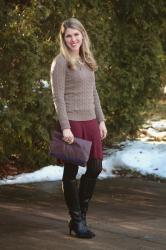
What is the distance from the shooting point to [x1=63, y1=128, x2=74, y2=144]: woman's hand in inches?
196

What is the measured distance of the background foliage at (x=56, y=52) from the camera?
24.3ft

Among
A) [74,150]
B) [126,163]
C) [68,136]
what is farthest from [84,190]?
[126,163]

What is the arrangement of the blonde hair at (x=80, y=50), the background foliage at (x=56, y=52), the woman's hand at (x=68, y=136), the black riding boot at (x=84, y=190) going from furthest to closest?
the background foliage at (x=56, y=52) → the black riding boot at (x=84, y=190) → the blonde hair at (x=80, y=50) → the woman's hand at (x=68, y=136)

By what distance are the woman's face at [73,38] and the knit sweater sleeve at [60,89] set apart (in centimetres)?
15

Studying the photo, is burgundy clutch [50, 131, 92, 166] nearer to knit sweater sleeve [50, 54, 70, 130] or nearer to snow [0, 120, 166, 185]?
knit sweater sleeve [50, 54, 70, 130]

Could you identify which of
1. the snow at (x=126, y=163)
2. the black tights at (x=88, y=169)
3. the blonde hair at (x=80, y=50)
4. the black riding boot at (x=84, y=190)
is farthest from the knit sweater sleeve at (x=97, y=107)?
the snow at (x=126, y=163)

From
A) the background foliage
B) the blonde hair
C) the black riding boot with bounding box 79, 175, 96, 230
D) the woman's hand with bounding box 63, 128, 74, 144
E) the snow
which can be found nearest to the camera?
the woman's hand with bounding box 63, 128, 74, 144

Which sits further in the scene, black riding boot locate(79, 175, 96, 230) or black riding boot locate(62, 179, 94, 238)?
black riding boot locate(79, 175, 96, 230)

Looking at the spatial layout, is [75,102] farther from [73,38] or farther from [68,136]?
[73,38]

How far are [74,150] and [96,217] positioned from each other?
122 centimetres

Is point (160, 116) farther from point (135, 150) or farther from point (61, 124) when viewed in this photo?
point (61, 124)

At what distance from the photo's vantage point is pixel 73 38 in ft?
16.8

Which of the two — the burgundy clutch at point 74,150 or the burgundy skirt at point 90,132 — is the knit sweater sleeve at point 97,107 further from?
the burgundy clutch at point 74,150

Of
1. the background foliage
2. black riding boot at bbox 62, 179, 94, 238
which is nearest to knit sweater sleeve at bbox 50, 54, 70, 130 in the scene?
black riding boot at bbox 62, 179, 94, 238
